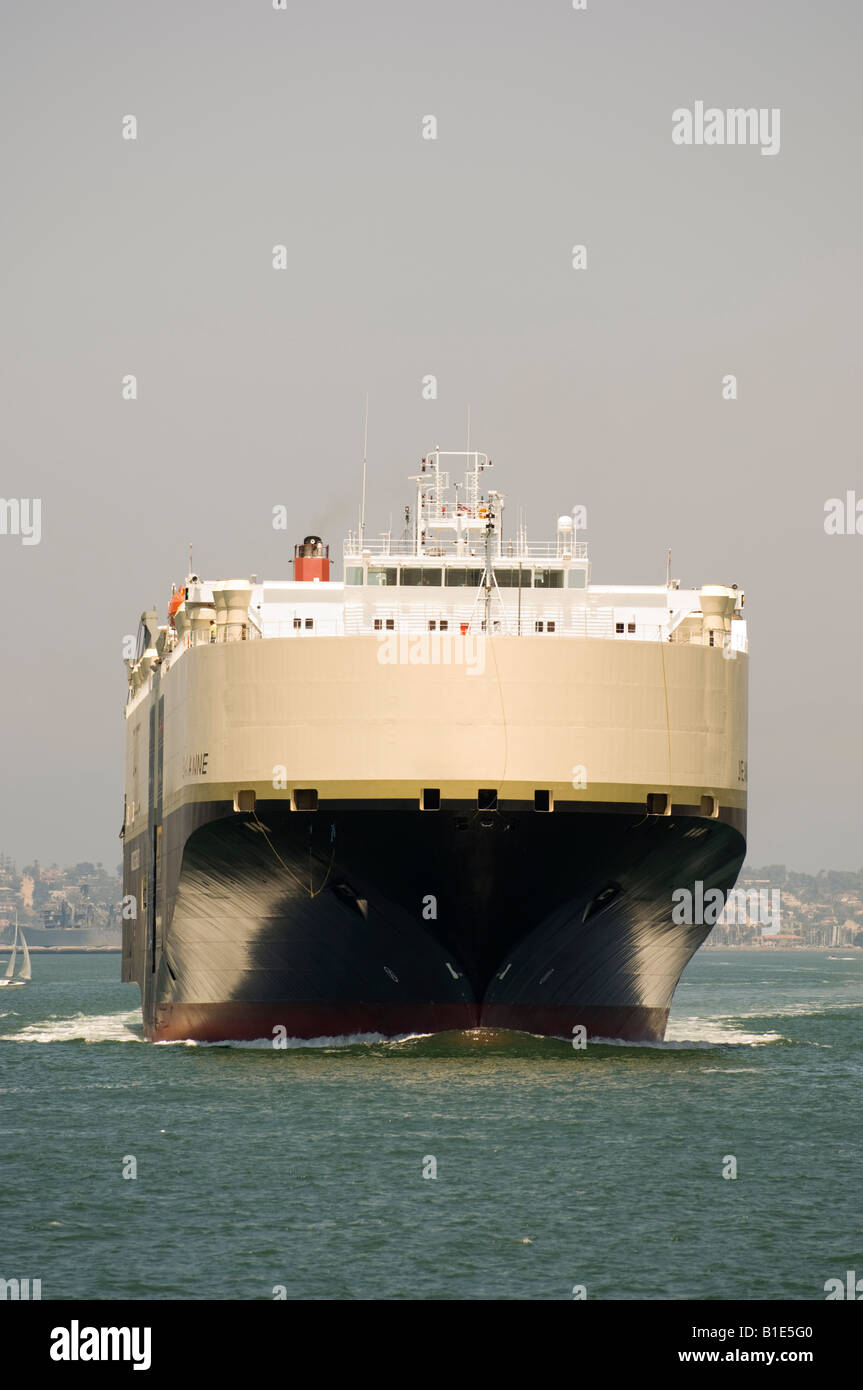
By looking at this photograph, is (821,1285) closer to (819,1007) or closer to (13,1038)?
(13,1038)

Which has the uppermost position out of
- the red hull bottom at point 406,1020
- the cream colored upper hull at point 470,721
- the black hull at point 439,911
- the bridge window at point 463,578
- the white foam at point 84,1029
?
the bridge window at point 463,578

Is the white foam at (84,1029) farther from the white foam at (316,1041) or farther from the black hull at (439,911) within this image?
the black hull at (439,911)

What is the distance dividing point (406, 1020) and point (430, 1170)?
33.8ft

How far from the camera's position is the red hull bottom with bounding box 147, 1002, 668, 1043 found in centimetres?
3578

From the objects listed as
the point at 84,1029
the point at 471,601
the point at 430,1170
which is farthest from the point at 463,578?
the point at 84,1029

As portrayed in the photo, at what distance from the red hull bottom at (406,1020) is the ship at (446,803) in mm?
55

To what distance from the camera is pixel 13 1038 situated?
52094 millimetres

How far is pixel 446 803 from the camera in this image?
3391 centimetres

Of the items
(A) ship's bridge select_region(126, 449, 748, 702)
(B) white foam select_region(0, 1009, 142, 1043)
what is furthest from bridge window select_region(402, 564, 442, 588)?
(B) white foam select_region(0, 1009, 142, 1043)

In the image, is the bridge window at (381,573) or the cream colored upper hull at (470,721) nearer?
the cream colored upper hull at (470,721)

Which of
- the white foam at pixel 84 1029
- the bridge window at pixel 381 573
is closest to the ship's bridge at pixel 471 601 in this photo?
the bridge window at pixel 381 573

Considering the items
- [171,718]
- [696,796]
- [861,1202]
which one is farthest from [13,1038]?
[861,1202]

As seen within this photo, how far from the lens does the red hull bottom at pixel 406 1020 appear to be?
35.8 meters

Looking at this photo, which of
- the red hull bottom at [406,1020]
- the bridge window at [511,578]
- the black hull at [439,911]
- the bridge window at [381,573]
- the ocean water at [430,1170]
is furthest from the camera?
the bridge window at [511,578]
